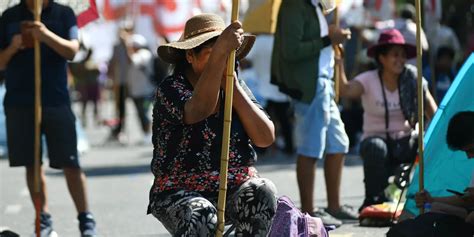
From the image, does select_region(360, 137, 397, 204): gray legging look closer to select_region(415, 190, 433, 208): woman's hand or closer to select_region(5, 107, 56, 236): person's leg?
select_region(415, 190, 433, 208): woman's hand

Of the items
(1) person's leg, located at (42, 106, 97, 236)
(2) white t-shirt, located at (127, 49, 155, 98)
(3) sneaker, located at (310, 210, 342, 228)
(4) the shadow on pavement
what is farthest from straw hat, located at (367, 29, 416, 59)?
(2) white t-shirt, located at (127, 49, 155, 98)

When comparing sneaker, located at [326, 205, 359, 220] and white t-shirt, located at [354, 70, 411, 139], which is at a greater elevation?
white t-shirt, located at [354, 70, 411, 139]

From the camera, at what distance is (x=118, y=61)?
21.5 metres

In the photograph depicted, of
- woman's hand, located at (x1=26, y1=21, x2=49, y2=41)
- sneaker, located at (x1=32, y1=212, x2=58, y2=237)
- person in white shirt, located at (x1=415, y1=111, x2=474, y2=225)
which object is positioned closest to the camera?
person in white shirt, located at (x1=415, y1=111, x2=474, y2=225)

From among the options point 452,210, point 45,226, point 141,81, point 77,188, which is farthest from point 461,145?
point 141,81

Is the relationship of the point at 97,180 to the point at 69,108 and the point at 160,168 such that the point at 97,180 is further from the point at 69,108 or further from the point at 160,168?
the point at 160,168

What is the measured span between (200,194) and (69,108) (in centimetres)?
275

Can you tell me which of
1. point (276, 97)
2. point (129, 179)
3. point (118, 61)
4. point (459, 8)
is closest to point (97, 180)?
point (129, 179)

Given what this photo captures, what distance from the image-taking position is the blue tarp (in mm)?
8328

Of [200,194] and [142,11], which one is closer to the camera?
[200,194]

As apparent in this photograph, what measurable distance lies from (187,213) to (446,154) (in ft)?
8.96

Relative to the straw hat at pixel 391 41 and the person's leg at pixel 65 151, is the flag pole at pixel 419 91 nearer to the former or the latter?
the straw hat at pixel 391 41

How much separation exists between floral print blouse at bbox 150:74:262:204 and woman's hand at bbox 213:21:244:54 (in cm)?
40

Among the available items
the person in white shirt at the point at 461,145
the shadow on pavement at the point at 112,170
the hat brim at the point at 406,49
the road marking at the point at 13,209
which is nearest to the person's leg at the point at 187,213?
the person in white shirt at the point at 461,145
